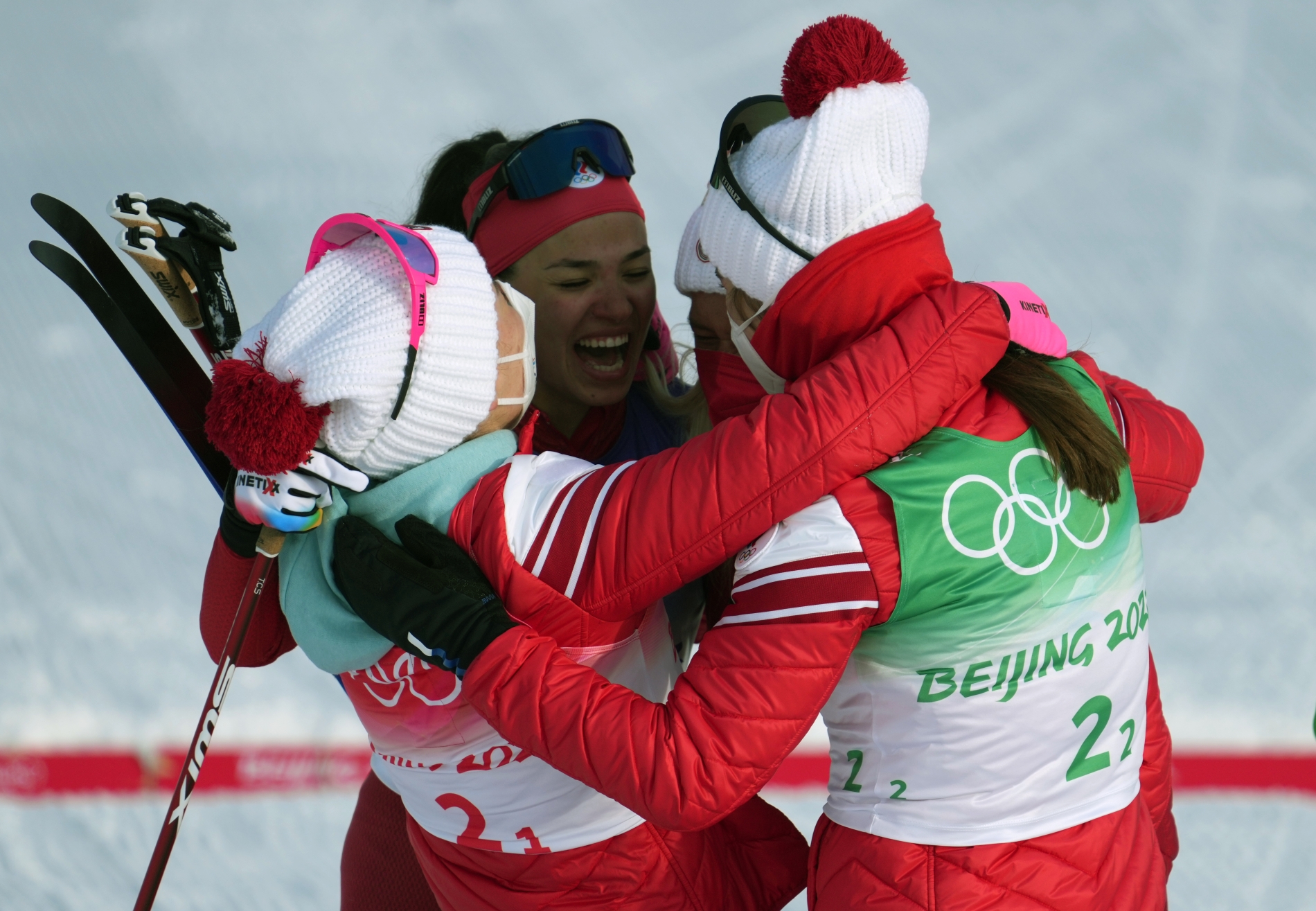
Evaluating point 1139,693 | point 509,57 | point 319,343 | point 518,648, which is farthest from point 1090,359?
point 509,57

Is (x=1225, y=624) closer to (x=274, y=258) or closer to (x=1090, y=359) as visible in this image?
(x=1090, y=359)

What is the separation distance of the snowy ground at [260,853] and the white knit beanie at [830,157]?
4.61ft

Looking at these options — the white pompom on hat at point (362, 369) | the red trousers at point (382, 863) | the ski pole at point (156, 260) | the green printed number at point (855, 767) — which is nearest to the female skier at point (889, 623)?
the green printed number at point (855, 767)

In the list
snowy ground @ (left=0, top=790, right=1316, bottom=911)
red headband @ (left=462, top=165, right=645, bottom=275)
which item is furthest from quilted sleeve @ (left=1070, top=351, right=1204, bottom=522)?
snowy ground @ (left=0, top=790, right=1316, bottom=911)

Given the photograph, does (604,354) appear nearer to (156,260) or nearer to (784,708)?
(156,260)

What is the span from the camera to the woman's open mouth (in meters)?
1.50

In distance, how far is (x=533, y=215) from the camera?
1474mm

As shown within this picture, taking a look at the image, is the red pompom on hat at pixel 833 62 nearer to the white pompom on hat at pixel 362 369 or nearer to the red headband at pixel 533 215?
the white pompom on hat at pixel 362 369

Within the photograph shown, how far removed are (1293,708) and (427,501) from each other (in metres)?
2.18

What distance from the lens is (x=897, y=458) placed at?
938mm

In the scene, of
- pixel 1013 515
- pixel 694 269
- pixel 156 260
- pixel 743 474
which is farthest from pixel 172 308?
pixel 1013 515

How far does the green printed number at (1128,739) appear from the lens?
104 cm

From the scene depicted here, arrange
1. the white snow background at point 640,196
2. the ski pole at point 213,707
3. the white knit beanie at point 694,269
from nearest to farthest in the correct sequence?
the ski pole at point 213,707, the white knit beanie at point 694,269, the white snow background at point 640,196

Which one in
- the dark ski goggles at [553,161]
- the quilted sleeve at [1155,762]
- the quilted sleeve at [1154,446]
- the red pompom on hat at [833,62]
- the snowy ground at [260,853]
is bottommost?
the snowy ground at [260,853]
